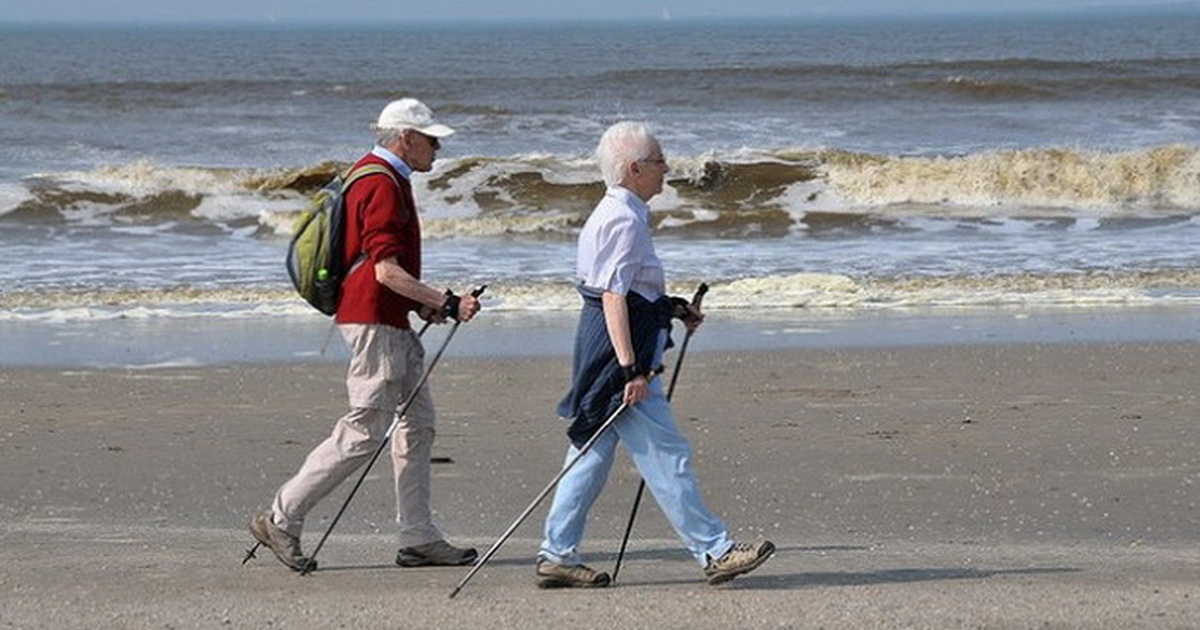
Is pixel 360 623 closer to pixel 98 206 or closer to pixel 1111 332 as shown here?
pixel 1111 332

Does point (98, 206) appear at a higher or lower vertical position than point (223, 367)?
lower

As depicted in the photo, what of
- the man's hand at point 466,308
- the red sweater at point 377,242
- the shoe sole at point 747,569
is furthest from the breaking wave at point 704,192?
the shoe sole at point 747,569

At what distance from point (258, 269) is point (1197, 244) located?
26.1ft

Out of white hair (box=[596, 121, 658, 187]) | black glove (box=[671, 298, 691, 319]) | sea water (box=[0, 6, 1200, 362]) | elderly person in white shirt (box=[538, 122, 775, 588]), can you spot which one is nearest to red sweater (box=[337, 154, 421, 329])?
elderly person in white shirt (box=[538, 122, 775, 588])

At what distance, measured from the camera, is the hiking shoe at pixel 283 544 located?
663 centimetres

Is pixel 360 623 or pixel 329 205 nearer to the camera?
pixel 360 623

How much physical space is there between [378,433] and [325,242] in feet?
1.98

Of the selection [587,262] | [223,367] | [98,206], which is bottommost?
[98,206]

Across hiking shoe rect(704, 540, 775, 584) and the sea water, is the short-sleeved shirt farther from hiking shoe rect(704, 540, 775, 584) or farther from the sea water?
the sea water

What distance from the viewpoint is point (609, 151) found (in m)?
6.14

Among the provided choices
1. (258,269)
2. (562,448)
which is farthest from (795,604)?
(258,269)

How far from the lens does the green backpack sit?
21.2 feet

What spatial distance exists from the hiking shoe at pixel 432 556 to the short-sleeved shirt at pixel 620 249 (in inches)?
43.7

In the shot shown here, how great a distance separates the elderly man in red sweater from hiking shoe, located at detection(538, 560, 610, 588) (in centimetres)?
47
